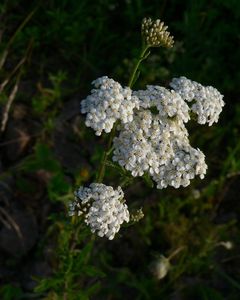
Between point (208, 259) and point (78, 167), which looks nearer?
point (208, 259)

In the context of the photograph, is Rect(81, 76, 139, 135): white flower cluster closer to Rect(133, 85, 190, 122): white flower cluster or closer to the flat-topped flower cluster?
the flat-topped flower cluster

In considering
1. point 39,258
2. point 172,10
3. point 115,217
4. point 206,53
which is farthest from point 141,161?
point 172,10

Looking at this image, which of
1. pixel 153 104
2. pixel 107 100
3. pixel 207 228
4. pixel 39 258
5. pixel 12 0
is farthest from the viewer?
pixel 12 0

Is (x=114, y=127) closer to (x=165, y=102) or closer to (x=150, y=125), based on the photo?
(x=150, y=125)

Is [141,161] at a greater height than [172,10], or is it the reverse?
[172,10]

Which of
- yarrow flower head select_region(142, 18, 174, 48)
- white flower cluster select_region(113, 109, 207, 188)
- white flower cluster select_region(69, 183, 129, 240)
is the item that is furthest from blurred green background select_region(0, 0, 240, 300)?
yarrow flower head select_region(142, 18, 174, 48)

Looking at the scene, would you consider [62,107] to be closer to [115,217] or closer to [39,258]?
[39,258]

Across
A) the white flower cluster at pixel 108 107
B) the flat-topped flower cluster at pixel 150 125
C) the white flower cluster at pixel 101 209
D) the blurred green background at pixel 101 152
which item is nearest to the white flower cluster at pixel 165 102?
the flat-topped flower cluster at pixel 150 125
